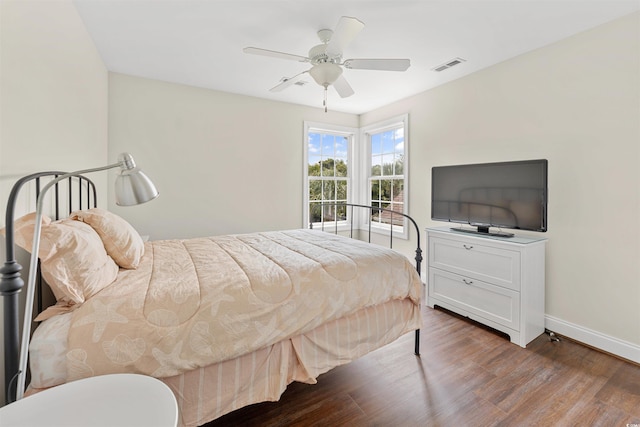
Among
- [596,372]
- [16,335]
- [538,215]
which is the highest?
[538,215]

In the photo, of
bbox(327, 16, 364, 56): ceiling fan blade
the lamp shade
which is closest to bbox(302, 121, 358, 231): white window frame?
bbox(327, 16, 364, 56): ceiling fan blade

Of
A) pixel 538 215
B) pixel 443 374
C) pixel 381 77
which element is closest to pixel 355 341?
pixel 443 374

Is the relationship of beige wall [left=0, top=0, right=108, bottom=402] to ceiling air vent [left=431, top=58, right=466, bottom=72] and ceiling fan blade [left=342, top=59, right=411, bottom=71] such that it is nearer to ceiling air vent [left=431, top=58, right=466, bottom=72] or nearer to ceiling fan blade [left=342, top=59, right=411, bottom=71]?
ceiling fan blade [left=342, top=59, right=411, bottom=71]

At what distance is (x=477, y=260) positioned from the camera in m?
2.68

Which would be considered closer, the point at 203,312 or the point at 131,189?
the point at 131,189

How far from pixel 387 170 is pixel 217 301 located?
3714mm

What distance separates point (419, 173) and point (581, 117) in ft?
5.68

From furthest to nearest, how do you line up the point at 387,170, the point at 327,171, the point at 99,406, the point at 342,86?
1. the point at 327,171
2. the point at 387,170
3. the point at 342,86
4. the point at 99,406

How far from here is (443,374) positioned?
1967 millimetres

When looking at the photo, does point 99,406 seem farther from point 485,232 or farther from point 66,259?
point 485,232

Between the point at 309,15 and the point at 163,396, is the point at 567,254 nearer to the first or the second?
the point at 309,15

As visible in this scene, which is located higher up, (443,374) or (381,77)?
(381,77)

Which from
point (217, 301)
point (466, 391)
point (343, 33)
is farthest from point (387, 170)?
point (217, 301)

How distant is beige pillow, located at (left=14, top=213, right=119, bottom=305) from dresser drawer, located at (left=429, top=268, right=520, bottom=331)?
2803 mm
